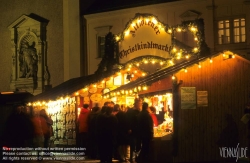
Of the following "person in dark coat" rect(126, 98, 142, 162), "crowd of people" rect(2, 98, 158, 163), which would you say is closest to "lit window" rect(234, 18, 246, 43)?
"crowd of people" rect(2, 98, 158, 163)

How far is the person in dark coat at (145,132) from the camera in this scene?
61.8 ft

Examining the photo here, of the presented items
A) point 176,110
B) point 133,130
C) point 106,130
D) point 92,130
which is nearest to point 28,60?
point 92,130

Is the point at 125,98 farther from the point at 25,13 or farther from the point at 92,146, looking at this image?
the point at 25,13

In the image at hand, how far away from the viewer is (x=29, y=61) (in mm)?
34750

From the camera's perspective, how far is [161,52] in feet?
74.4

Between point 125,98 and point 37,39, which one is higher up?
point 37,39

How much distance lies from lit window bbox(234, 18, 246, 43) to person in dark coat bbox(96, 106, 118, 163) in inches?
410

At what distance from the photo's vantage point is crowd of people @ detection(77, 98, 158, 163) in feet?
61.6

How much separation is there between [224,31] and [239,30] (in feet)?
2.28

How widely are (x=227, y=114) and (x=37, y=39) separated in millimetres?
16988

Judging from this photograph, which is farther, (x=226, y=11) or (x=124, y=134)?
(x=226, y=11)

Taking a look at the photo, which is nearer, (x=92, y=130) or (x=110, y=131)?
(x=110, y=131)

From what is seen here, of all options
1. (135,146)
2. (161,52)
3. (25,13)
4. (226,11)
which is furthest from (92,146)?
(25,13)

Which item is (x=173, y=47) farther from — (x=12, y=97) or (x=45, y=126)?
(x=12, y=97)
